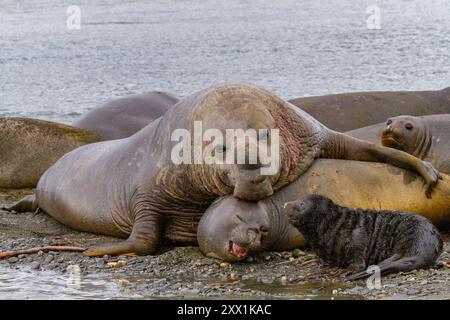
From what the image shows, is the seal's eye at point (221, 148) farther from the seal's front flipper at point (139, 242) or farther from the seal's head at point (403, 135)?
the seal's head at point (403, 135)

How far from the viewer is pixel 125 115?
436 inches

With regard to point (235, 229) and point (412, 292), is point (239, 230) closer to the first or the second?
point (235, 229)

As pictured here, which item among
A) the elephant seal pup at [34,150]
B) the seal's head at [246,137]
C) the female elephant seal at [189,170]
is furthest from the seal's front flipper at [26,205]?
the seal's head at [246,137]

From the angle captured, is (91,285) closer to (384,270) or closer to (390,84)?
(384,270)

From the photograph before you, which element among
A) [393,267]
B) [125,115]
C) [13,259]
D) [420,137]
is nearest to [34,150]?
[125,115]

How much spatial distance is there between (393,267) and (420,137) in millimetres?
2862

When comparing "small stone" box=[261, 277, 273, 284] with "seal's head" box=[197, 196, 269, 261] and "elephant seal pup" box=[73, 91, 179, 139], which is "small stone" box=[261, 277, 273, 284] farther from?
"elephant seal pup" box=[73, 91, 179, 139]

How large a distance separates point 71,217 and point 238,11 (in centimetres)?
1939

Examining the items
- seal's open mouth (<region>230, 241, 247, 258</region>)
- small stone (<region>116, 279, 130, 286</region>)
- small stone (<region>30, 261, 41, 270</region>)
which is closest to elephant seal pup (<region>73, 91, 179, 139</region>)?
small stone (<region>30, 261, 41, 270</region>)

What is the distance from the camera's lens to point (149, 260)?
23.2 ft

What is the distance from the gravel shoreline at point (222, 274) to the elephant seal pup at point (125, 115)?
2956 mm

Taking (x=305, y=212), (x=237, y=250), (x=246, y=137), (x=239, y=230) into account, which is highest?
(x=246, y=137)

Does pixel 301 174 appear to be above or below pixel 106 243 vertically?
above
